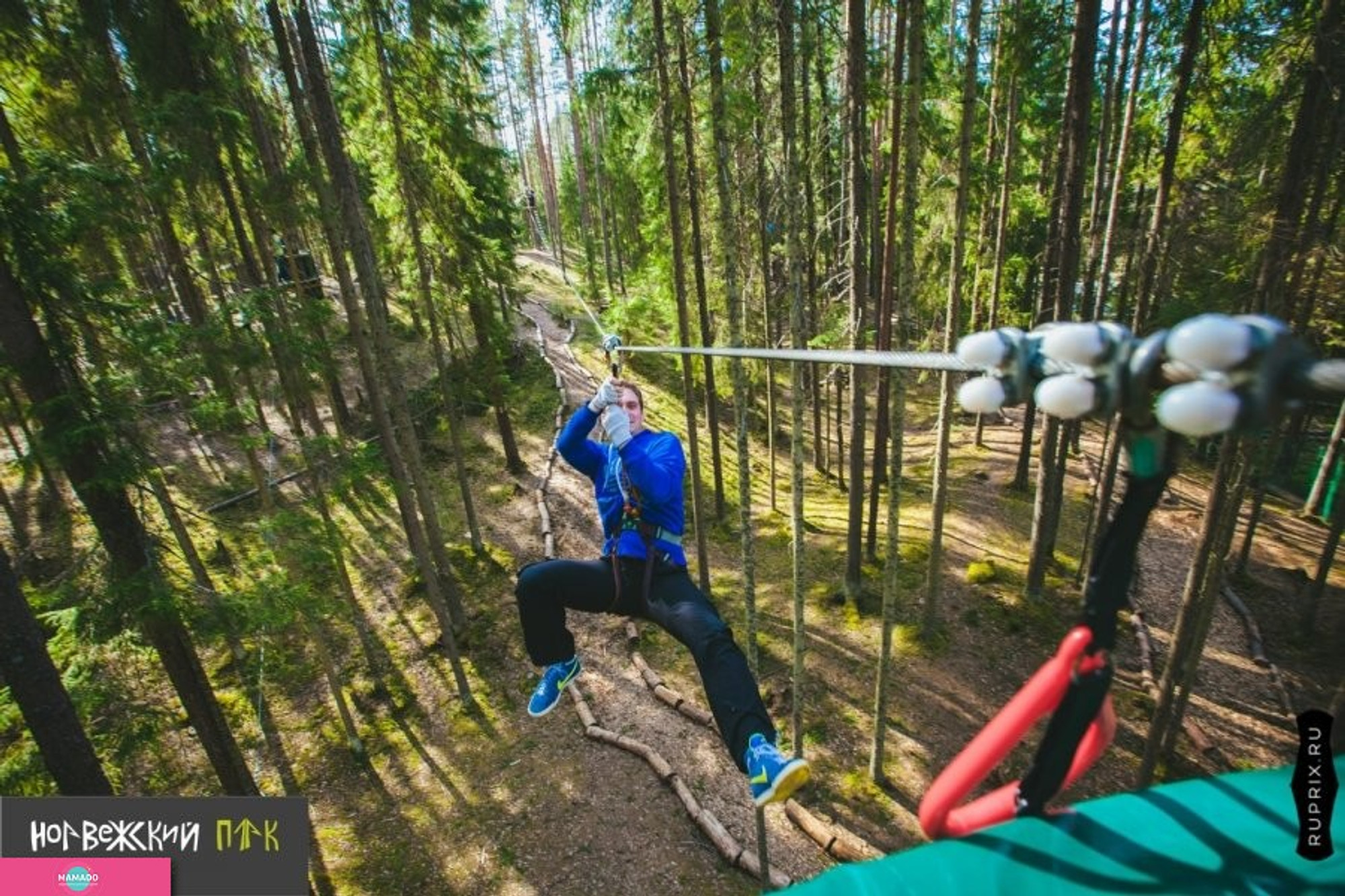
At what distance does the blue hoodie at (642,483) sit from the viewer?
15.7 feet

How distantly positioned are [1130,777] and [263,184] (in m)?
15.2

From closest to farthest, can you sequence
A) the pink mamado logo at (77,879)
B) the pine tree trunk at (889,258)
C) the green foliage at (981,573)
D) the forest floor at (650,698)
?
the pink mamado logo at (77,879), the forest floor at (650,698), the pine tree trunk at (889,258), the green foliage at (981,573)

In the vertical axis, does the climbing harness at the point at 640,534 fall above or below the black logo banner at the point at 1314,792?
below

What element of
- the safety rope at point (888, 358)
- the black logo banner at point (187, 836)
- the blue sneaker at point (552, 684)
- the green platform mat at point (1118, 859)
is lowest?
the black logo banner at point (187, 836)

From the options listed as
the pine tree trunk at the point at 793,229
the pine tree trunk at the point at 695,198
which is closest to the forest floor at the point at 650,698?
the pine tree trunk at the point at 695,198

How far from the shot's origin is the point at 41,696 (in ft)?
17.5

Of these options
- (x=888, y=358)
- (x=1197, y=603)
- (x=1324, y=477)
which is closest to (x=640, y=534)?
(x=888, y=358)

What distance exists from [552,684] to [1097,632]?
5423 millimetres

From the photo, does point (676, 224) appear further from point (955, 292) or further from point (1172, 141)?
point (1172, 141)

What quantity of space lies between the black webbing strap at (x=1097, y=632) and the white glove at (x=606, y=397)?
3733 millimetres

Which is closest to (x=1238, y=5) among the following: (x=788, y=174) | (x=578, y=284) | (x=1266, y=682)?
(x=788, y=174)

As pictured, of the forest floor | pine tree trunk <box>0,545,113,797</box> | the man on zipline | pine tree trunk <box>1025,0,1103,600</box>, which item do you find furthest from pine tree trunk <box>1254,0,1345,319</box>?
pine tree trunk <box>0,545,113,797</box>

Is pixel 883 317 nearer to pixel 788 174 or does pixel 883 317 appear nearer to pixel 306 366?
pixel 788 174

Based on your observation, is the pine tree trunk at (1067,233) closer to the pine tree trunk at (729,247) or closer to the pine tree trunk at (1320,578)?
the pine tree trunk at (1320,578)
